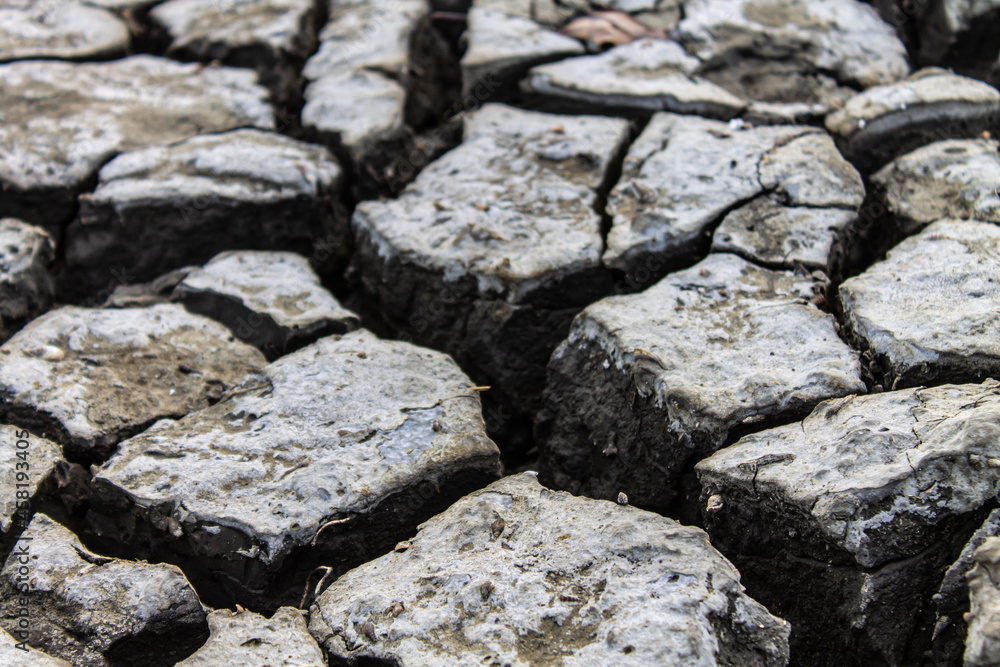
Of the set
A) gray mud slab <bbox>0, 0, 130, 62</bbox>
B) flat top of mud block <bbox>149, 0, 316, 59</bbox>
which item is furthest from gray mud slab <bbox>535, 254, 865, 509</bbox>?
gray mud slab <bbox>0, 0, 130, 62</bbox>

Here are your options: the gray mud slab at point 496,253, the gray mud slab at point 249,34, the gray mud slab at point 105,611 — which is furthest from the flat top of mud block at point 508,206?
the gray mud slab at point 105,611

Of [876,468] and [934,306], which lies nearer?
[876,468]

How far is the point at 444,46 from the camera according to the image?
9.02 ft

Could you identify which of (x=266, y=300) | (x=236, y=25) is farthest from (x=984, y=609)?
(x=236, y=25)

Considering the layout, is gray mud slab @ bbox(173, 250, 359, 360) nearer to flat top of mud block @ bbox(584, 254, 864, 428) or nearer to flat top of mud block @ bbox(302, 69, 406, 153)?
flat top of mud block @ bbox(302, 69, 406, 153)

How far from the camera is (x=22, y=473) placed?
4.60 feet

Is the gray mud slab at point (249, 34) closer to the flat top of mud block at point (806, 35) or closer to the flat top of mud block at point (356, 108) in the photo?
the flat top of mud block at point (356, 108)

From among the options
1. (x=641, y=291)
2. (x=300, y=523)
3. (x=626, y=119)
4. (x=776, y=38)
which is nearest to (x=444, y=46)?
(x=626, y=119)

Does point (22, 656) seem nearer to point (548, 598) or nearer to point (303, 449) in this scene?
point (303, 449)

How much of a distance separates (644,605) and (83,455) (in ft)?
3.76

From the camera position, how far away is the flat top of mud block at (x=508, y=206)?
1.75m

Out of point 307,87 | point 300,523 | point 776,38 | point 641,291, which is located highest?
point 776,38

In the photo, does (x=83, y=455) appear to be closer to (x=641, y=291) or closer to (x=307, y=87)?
(x=641, y=291)

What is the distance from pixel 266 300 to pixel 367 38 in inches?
49.3
